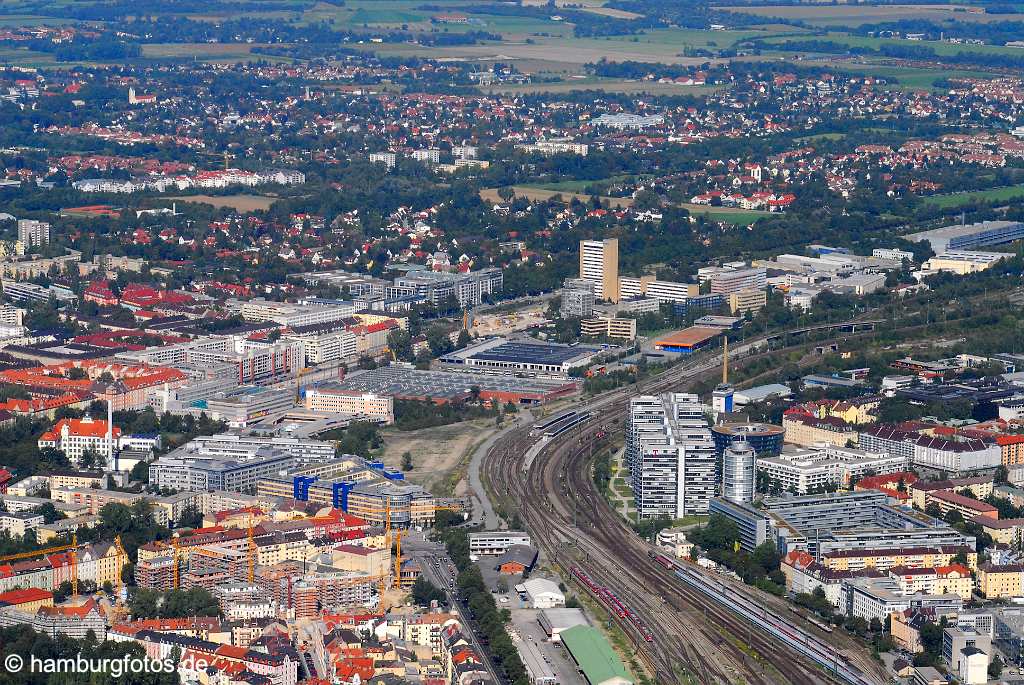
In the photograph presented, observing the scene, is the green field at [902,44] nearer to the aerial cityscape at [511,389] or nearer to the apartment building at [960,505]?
the aerial cityscape at [511,389]

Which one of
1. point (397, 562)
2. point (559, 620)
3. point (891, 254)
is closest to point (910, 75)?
point (891, 254)

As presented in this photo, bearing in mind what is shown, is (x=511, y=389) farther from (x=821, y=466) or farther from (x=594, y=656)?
(x=594, y=656)

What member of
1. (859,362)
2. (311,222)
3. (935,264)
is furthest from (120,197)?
(859,362)

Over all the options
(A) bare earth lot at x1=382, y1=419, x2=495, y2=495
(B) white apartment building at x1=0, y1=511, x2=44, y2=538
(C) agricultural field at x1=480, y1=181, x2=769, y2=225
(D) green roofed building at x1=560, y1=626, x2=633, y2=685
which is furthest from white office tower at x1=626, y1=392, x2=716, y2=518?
(C) agricultural field at x1=480, y1=181, x2=769, y2=225

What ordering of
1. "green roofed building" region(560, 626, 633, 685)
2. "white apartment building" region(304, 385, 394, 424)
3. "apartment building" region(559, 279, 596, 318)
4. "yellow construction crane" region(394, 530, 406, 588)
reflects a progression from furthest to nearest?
"apartment building" region(559, 279, 596, 318) → "white apartment building" region(304, 385, 394, 424) → "yellow construction crane" region(394, 530, 406, 588) → "green roofed building" region(560, 626, 633, 685)

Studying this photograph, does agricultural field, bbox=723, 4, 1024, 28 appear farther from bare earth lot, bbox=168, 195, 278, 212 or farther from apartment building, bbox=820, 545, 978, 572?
apartment building, bbox=820, 545, 978, 572
